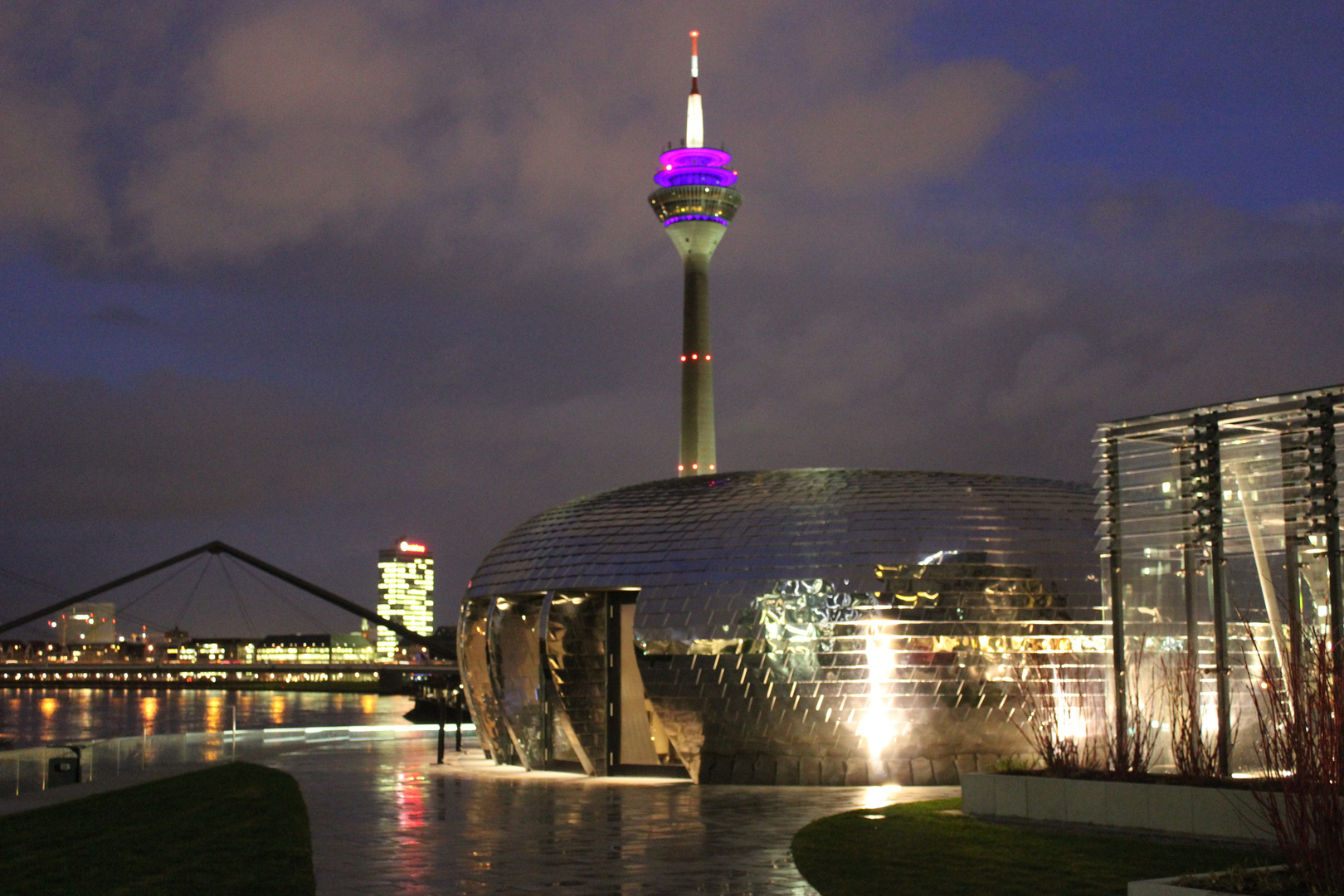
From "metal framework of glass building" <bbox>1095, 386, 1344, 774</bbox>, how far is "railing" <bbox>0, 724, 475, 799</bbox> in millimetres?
23023

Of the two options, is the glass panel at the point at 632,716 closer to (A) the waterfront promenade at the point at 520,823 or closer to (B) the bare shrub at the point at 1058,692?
(A) the waterfront promenade at the point at 520,823

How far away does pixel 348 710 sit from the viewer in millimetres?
130375

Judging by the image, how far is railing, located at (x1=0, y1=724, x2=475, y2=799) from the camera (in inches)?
1238

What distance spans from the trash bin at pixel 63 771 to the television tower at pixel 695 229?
91.5 m

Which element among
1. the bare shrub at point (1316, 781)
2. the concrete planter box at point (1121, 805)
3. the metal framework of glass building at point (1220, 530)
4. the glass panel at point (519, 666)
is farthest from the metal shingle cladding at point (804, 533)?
the bare shrub at point (1316, 781)

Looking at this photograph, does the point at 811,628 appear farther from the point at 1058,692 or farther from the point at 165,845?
the point at 165,845

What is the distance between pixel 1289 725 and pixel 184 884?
509 inches

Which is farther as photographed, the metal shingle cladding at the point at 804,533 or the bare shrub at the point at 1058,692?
Result: the metal shingle cladding at the point at 804,533

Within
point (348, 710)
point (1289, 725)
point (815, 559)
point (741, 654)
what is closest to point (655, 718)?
point (741, 654)

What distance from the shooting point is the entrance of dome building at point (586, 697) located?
3553 centimetres

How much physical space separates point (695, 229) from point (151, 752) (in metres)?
93.4

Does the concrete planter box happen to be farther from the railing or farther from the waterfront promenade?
the railing

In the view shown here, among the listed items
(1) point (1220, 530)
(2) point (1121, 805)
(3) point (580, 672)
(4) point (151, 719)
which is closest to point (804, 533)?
(3) point (580, 672)

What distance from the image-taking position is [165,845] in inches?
850
